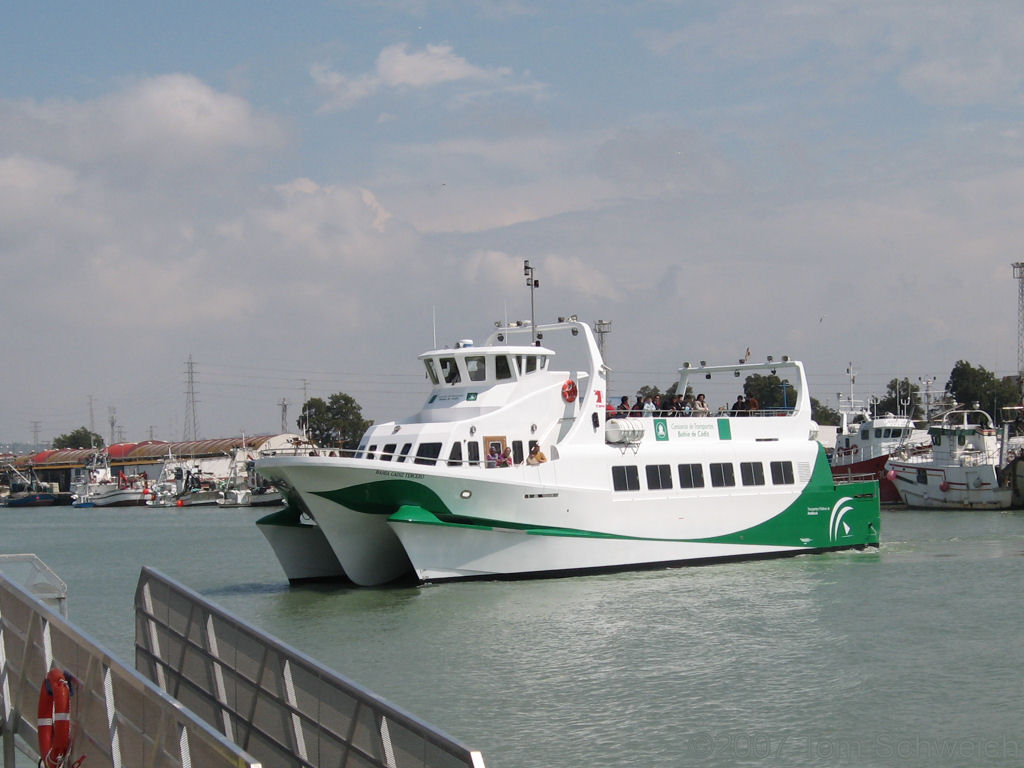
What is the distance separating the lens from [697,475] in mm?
28703

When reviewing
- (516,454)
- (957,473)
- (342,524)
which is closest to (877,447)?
(957,473)

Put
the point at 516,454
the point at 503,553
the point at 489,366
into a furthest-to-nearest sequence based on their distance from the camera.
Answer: the point at 489,366, the point at 516,454, the point at 503,553

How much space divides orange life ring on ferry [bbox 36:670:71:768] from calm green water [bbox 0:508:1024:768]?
548 centimetres

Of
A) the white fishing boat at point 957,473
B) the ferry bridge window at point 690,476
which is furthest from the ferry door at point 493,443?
the white fishing boat at point 957,473

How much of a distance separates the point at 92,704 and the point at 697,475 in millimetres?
21808

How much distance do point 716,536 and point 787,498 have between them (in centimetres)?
278

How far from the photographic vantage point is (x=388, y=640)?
19.9 meters

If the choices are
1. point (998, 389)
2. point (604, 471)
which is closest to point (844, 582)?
point (604, 471)

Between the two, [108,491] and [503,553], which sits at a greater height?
[503,553]

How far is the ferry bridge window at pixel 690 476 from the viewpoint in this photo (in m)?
28.4

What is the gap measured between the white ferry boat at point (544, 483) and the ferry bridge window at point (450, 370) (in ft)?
0.13

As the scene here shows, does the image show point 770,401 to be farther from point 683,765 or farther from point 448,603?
point 683,765

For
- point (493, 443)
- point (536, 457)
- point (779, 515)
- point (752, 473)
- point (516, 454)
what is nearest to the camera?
point (536, 457)

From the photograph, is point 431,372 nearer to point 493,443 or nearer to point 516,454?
point 493,443
